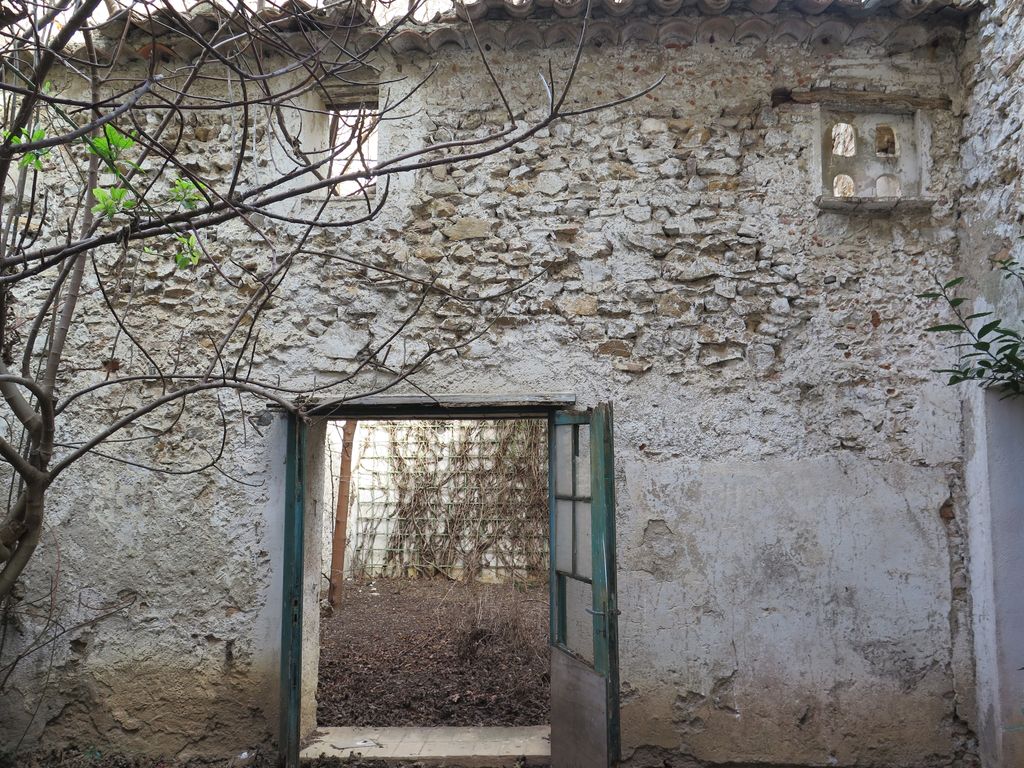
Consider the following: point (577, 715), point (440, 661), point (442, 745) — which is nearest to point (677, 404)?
point (577, 715)

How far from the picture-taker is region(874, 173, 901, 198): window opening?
4523mm

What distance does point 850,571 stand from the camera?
13.8 feet

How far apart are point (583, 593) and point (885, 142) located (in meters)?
3.08

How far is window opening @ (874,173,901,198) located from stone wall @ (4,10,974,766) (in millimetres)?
183

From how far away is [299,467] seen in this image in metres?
4.25

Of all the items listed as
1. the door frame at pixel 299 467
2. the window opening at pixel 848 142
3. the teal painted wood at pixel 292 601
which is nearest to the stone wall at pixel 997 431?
the window opening at pixel 848 142

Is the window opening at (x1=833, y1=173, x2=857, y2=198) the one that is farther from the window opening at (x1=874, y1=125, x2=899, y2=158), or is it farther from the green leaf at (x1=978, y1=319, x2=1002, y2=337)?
the green leaf at (x1=978, y1=319, x2=1002, y2=337)

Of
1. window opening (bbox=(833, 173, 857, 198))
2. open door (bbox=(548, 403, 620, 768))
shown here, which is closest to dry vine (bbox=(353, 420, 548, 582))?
open door (bbox=(548, 403, 620, 768))

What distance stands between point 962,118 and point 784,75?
101 centimetres

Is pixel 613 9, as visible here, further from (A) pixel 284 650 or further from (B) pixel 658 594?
(A) pixel 284 650

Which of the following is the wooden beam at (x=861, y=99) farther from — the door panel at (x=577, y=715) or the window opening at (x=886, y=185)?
the door panel at (x=577, y=715)

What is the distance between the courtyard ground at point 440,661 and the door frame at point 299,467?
119 centimetres

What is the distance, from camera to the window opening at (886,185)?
452 cm

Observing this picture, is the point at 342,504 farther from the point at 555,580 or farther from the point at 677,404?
the point at 677,404
